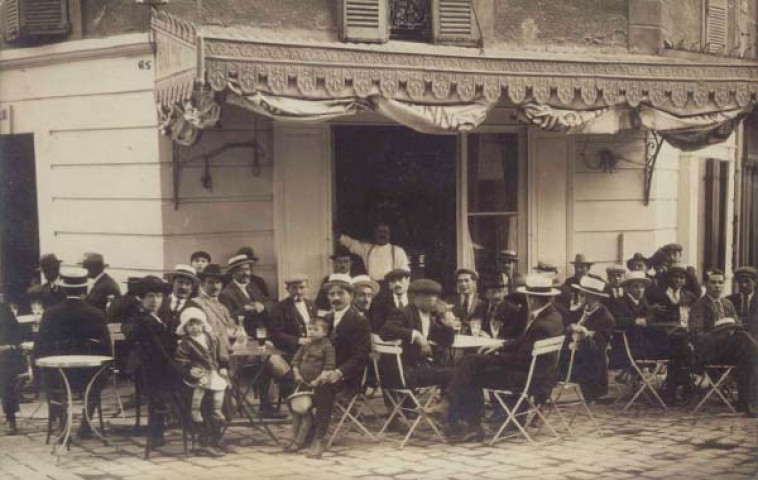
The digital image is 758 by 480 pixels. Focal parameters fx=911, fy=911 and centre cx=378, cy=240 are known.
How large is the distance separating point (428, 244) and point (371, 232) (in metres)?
0.86

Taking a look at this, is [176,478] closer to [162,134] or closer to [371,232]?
[162,134]

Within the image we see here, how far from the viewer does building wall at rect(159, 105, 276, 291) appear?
10211mm

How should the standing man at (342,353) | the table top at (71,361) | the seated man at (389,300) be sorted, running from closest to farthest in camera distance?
1. the table top at (71,361)
2. the standing man at (342,353)
3. the seated man at (389,300)

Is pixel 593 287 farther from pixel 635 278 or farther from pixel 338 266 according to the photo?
pixel 338 266

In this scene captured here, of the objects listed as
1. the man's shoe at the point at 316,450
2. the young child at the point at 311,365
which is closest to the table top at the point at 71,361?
the young child at the point at 311,365

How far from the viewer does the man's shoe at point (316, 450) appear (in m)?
7.73

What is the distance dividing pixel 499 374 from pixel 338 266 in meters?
2.82

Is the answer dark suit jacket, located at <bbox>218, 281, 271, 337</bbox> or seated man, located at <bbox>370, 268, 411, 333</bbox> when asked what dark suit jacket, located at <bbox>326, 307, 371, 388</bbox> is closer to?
seated man, located at <bbox>370, 268, 411, 333</bbox>

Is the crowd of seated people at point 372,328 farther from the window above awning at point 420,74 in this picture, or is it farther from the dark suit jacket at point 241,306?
the window above awning at point 420,74

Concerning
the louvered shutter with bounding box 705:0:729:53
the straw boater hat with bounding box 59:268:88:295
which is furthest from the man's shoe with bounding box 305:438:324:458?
the louvered shutter with bounding box 705:0:729:53

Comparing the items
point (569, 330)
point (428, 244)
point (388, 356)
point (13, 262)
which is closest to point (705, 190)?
point (428, 244)

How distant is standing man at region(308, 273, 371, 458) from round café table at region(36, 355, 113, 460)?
6.16 feet

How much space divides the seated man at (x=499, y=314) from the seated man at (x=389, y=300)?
891 millimetres

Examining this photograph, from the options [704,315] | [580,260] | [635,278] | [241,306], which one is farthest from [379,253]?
[704,315]
